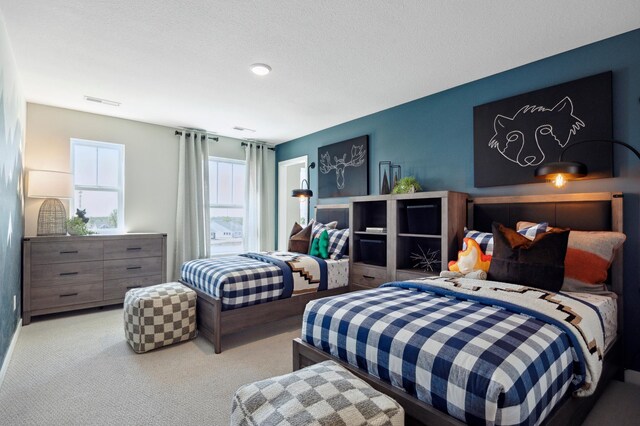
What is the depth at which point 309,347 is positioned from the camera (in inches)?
77.4

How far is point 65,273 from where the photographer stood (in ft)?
12.2

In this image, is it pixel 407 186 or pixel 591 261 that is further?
pixel 407 186

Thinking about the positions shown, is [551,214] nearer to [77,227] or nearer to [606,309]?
[606,309]

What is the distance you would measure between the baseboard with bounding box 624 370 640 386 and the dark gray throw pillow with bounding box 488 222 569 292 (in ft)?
3.39

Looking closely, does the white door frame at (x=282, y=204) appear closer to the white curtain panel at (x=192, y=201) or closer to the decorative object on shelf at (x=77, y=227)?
the white curtain panel at (x=192, y=201)

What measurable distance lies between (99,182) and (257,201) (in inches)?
91.1

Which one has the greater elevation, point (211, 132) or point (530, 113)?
point (211, 132)

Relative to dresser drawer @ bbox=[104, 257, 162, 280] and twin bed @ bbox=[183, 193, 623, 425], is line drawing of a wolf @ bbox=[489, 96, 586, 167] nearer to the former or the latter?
twin bed @ bbox=[183, 193, 623, 425]

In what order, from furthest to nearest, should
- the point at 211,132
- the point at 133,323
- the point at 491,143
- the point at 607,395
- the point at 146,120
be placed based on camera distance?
the point at 211,132, the point at 146,120, the point at 491,143, the point at 133,323, the point at 607,395

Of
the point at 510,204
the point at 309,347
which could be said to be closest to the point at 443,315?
the point at 309,347

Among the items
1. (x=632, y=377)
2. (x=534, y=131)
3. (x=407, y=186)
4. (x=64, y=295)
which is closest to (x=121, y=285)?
(x=64, y=295)

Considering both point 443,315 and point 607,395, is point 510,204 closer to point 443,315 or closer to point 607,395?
point 607,395

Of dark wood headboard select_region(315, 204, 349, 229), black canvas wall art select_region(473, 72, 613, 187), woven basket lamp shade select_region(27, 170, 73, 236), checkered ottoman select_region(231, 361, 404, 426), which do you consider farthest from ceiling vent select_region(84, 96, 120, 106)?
black canvas wall art select_region(473, 72, 613, 187)

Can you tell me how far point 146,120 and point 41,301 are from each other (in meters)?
2.58
